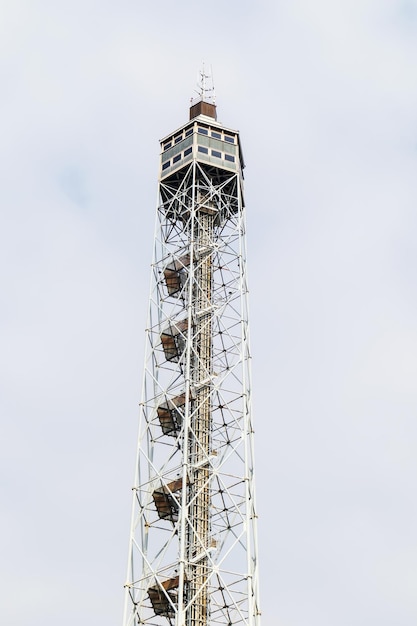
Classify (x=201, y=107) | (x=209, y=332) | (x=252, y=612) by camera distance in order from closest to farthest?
1. (x=252, y=612)
2. (x=209, y=332)
3. (x=201, y=107)

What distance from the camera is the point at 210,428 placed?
226 feet

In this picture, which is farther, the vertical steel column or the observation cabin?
the observation cabin

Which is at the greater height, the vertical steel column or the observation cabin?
the observation cabin

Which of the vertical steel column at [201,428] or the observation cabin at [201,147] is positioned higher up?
the observation cabin at [201,147]

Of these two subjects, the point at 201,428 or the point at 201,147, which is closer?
the point at 201,428

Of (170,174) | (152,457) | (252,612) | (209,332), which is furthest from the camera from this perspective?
(170,174)

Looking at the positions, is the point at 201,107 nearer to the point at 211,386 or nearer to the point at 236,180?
the point at 236,180

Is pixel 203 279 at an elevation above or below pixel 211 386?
above

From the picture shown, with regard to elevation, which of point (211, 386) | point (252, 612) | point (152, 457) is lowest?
point (252, 612)

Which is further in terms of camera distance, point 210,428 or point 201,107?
point 201,107

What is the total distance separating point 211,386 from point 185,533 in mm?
10997

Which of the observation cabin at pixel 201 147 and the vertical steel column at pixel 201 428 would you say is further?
the observation cabin at pixel 201 147

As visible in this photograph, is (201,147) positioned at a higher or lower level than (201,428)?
higher

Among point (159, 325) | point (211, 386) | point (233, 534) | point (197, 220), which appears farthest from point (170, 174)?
point (233, 534)
